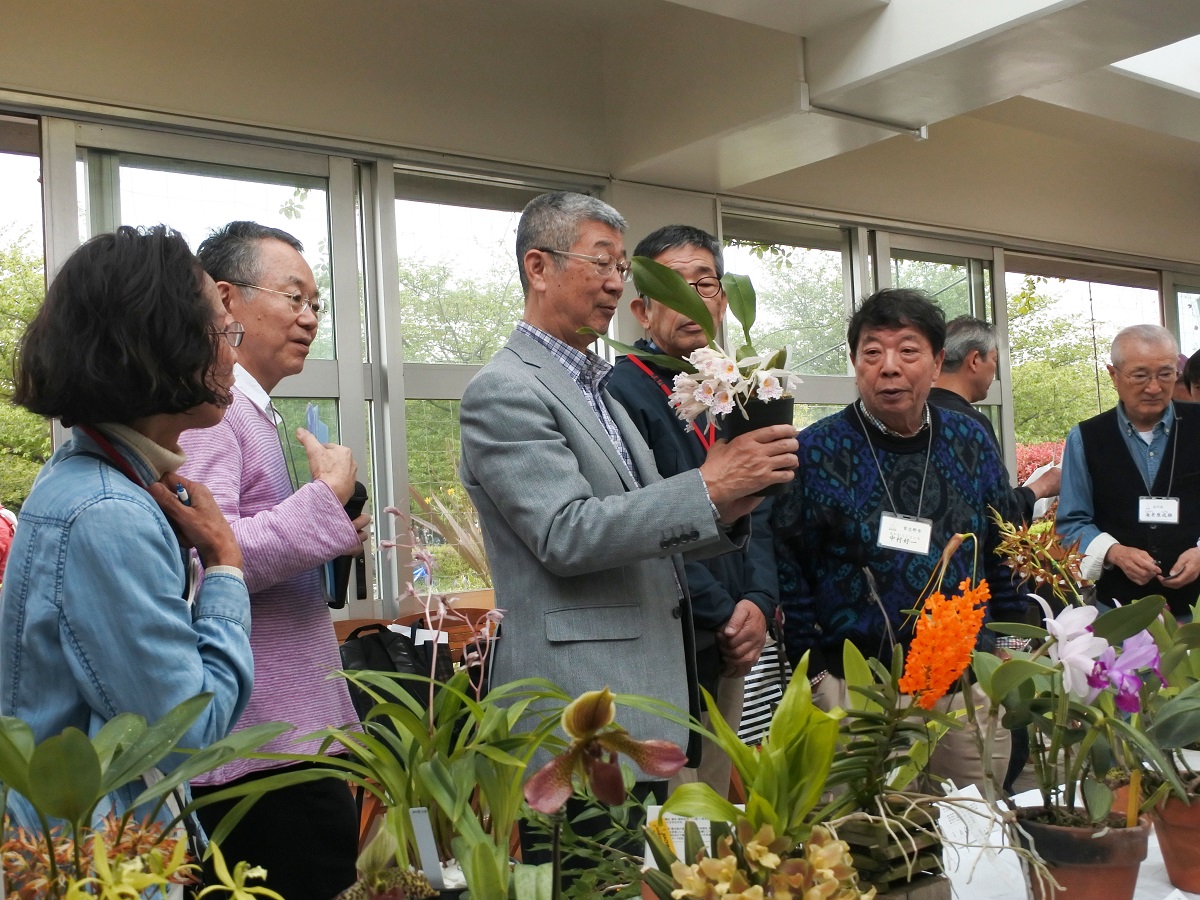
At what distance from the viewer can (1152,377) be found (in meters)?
3.69

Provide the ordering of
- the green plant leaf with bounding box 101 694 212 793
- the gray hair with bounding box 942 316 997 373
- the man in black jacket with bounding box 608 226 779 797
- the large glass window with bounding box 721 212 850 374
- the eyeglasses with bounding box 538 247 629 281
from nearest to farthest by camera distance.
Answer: the green plant leaf with bounding box 101 694 212 793 < the eyeglasses with bounding box 538 247 629 281 < the man in black jacket with bounding box 608 226 779 797 < the gray hair with bounding box 942 316 997 373 < the large glass window with bounding box 721 212 850 374

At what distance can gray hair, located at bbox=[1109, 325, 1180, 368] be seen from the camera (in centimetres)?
371

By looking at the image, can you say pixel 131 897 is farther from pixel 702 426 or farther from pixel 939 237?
pixel 939 237

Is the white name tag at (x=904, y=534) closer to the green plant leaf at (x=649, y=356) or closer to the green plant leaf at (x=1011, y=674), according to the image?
the green plant leaf at (x=649, y=356)

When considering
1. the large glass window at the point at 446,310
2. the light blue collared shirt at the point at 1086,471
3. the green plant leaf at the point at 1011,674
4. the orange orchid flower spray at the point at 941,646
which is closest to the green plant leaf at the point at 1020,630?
the green plant leaf at the point at 1011,674

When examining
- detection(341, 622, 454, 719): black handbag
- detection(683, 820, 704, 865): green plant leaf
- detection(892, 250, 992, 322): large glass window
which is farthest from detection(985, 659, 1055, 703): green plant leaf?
detection(892, 250, 992, 322): large glass window

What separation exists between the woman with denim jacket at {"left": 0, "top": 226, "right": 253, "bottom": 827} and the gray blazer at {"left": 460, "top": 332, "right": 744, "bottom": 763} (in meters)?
0.51

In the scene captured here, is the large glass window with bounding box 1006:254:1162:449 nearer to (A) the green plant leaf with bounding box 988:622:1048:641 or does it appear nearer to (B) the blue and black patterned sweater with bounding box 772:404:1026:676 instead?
(B) the blue and black patterned sweater with bounding box 772:404:1026:676

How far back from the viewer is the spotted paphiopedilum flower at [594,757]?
0.71 meters

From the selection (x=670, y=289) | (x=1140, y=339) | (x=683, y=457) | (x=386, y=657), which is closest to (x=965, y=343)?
(x=1140, y=339)

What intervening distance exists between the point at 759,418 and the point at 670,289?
24 cm

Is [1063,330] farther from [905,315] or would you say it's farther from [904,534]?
[904,534]

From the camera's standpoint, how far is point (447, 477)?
175 inches

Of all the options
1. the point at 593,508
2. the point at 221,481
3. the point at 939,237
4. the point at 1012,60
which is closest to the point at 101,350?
the point at 221,481
